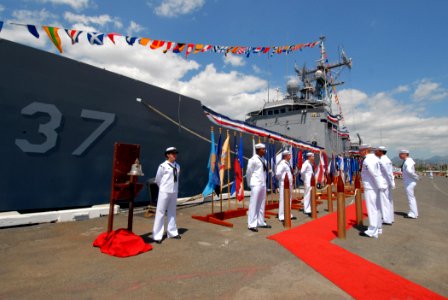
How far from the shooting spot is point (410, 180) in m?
6.88

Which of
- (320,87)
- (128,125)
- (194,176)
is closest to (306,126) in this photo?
(320,87)

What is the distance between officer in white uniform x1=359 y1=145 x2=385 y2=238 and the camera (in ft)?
15.3

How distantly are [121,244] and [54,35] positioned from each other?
4.10 m

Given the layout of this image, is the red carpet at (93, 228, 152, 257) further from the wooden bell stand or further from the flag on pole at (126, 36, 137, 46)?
the flag on pole at (126, 36, 137, 46)

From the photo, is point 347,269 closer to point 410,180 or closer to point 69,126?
point 410,180

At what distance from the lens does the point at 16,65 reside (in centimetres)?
473

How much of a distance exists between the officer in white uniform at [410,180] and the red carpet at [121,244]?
659cm

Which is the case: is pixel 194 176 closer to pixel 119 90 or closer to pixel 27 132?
pixel 119 90

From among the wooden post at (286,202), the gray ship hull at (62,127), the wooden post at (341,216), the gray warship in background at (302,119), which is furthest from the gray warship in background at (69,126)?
the gray warship in background at (302,119)

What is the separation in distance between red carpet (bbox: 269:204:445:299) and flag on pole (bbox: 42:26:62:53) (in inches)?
207

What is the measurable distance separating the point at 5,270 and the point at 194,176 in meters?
5.72

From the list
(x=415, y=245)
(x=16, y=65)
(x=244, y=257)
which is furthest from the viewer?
(x=16, y=65)

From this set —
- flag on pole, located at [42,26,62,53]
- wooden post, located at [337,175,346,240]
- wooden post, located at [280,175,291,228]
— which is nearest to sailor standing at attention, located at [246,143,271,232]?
wooden post, located at [280,175,291,228]

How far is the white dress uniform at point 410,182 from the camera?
667cm
